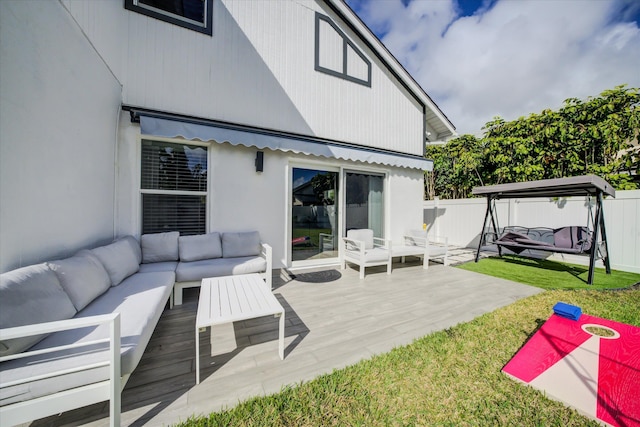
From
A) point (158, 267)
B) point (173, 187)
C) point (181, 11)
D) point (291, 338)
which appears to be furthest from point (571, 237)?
point (181, 11)

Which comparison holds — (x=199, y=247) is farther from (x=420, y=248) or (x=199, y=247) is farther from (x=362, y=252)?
(x=420, y=248)

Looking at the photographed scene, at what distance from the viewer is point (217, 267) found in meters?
4.70

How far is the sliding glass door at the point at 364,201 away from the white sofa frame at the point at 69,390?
660 centimetres

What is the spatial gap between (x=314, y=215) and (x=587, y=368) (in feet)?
20.0

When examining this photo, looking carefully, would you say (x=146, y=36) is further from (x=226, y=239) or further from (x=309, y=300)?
Result: (x=309, y=300)

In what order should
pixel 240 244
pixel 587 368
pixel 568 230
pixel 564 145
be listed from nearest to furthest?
pixel 587 368, pixel 240 244, pixel 568 230, pixel 564 145

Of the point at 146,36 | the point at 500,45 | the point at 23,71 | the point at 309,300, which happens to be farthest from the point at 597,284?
the point at 500,45

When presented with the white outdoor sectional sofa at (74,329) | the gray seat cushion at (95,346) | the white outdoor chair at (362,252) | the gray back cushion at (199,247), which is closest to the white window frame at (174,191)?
the gray back cushion at (199,247)

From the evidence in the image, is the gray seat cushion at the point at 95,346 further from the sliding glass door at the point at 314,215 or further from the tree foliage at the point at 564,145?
the tree foliage at the point at 564,145

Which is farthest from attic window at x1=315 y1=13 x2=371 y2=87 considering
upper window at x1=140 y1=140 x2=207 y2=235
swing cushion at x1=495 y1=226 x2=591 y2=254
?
swing cushion at x1=495 y1=226 x2=591 y2=254

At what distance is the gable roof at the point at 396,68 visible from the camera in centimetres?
769

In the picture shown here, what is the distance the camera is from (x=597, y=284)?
19.4 feet

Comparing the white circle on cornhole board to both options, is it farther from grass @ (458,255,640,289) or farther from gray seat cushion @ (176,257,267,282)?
gray seat cushion @ (176,257,267,282)

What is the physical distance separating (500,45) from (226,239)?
70.4 ft
